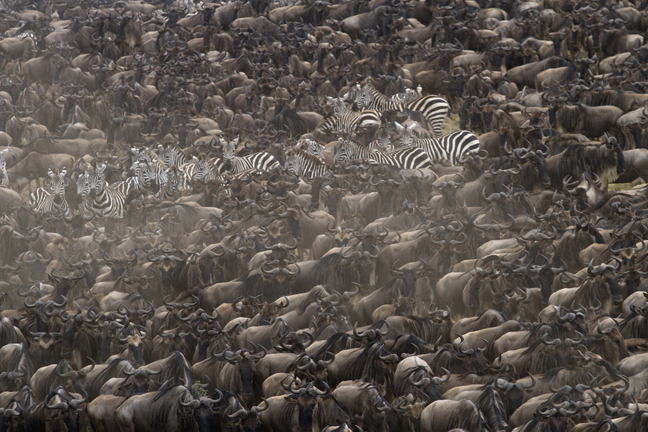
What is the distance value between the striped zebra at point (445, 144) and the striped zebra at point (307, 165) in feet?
8.28

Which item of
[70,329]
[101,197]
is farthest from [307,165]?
[70,329]

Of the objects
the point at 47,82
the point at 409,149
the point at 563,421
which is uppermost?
the point at 563,421

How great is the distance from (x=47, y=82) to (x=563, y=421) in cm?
2706

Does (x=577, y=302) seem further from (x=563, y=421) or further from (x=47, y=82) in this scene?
(x=47, y=82)

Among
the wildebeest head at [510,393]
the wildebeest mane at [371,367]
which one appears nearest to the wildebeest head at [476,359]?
the wildebeest head at [510,393]

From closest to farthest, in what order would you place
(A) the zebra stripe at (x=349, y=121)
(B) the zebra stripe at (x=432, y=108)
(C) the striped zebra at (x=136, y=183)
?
(C) the striped zebra at (x=136, y=183), (A) the zebra stripe at (x=349, y=121), (B) the zebra stripe at (x=432, y=108)

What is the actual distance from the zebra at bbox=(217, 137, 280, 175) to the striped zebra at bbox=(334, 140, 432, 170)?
177cm

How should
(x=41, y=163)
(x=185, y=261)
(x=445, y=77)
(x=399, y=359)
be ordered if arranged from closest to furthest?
(x=399, y=359)
(x=185, y=261)
(x=41, y=163)
(x=445, y=77)

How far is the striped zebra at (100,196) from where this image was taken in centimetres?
2116

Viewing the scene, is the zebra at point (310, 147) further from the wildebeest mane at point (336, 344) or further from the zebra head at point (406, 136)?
the wildebeest mane at point (336, 344)

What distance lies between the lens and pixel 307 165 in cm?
2284

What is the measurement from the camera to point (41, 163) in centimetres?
2452

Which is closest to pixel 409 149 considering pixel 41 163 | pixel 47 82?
pixel 41 163

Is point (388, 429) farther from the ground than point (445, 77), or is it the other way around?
point (388, 429)
